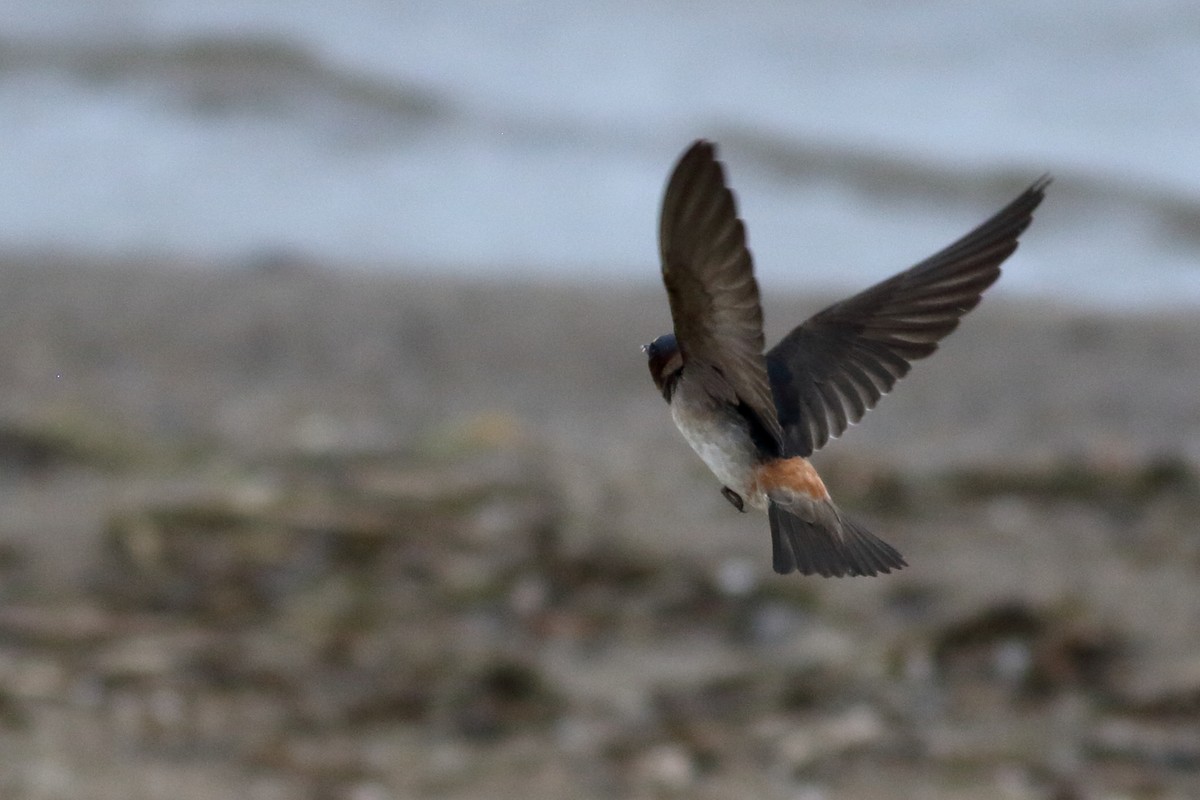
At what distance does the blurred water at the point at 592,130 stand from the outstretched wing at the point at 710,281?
20.0 ft

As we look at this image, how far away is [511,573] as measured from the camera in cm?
490

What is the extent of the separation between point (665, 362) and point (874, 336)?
43 cm

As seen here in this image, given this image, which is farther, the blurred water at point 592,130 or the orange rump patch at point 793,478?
the blurred water at point 592,130

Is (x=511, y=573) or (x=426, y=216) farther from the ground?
(x=426, y=216)

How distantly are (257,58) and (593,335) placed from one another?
14.2ft

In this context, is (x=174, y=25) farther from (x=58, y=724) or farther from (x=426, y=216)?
(x=58, y=724)

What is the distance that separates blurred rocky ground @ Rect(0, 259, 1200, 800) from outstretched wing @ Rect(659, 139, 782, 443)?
2.78 m

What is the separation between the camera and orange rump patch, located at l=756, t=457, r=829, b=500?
1679mm

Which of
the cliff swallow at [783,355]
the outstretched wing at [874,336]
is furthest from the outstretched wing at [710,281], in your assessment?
the outstretched wing at [874,336]

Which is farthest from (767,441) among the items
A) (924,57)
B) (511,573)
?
(924,57)

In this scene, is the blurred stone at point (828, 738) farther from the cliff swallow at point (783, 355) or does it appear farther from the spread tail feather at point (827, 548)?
the spread tail feather at point (827, 548)

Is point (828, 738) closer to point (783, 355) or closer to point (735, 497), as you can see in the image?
point (783, 355)

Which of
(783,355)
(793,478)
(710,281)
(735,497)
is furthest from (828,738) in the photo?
(710,281)

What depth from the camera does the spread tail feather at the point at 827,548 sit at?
1537 mm
